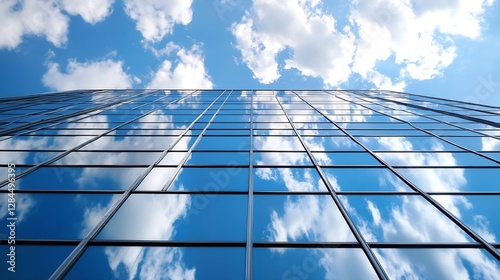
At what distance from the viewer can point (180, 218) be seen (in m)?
6.48

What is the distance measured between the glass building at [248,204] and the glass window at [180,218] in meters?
0.03

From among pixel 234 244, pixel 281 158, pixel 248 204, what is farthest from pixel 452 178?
pixel 234 244

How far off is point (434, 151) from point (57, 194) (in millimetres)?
12048

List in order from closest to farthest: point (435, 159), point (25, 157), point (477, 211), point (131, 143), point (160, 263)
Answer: point (160, 263)
point (477, 211)
point (25, 157)
point (435, 159)
point (131, 143)

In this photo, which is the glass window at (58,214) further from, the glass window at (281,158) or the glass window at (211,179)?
the glass window at (281,158)

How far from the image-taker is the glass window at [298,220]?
19.7 feet

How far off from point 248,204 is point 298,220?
1.24 m

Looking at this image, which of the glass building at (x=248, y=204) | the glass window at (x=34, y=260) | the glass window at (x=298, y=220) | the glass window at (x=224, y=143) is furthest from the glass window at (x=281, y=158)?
the glass window at (x=34, y=260)

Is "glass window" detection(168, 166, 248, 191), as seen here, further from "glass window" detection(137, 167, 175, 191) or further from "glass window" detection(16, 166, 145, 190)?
"glass window" detection(16, 166, 145, 190)

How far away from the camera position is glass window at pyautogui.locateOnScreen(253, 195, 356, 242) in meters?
5.99

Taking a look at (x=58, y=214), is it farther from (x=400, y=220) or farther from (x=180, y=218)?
(x=400, y=220)

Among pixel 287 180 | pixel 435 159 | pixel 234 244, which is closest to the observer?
pixel 234 244

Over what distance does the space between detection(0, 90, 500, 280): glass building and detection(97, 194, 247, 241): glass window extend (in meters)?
0.03

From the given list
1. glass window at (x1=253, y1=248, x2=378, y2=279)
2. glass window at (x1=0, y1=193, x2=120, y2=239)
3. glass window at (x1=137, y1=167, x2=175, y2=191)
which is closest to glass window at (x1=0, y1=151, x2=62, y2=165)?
glass window at (x1=0, y1=193, x2=120, y2=239)
